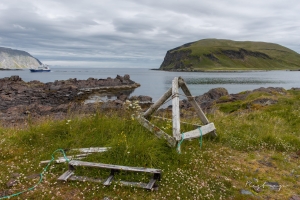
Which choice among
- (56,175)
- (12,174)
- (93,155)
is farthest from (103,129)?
(12,174)

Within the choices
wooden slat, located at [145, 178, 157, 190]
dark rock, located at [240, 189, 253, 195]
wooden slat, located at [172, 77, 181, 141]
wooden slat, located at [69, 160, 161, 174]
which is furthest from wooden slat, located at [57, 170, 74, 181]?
dark rock, located at [240, 189, 253, 195]

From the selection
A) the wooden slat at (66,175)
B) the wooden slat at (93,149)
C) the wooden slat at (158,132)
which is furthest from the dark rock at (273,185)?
the wooden slat at (66,175)

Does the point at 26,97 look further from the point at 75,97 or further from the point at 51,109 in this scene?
the point at 51,109

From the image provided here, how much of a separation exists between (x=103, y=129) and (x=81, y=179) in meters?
2.76

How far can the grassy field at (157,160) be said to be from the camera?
6.21 meters

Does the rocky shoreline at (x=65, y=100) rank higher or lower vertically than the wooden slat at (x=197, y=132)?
lower

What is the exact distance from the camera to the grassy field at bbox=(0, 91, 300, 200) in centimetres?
621

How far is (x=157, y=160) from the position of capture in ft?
24.1

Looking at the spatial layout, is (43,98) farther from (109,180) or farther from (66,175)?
(109,180)

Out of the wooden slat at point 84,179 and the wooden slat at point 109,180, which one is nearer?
the wooden slat at point 109,180

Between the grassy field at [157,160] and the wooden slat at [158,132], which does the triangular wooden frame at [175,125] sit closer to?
the wooden slat at [158,132]

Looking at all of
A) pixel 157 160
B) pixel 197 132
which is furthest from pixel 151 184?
pixel 197 132

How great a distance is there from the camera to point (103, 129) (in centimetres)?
909

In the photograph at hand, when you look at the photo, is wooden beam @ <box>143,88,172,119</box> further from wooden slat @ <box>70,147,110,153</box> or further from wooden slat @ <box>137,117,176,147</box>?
wooden slat @ <box>70,147,110,153</box>
